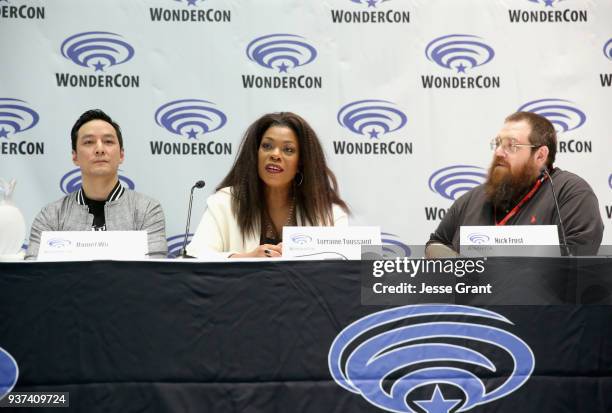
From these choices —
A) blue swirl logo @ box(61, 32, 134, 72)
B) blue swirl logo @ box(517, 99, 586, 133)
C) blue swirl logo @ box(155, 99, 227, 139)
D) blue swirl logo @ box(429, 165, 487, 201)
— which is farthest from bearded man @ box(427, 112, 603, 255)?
blue swirl logo @ box(61, 32, 134, 72)

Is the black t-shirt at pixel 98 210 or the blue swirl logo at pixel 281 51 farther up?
the blue swirl logo at pixel 281 51

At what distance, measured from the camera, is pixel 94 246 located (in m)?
2.70

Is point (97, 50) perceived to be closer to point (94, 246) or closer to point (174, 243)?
point (174, 243)

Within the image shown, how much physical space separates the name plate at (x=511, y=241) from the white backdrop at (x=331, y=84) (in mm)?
1720

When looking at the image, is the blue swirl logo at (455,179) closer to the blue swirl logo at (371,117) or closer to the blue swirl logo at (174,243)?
the blue swirl logo at (371,117)

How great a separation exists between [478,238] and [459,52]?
7.02 feet

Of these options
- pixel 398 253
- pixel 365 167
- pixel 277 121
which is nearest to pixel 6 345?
pixel 398 253

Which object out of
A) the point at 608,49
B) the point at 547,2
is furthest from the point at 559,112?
the point at 547,2

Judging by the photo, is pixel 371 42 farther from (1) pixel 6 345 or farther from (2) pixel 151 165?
(1) pixel 6 345

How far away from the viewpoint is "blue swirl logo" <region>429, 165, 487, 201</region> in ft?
15.1

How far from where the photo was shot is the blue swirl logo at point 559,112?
4.63 m

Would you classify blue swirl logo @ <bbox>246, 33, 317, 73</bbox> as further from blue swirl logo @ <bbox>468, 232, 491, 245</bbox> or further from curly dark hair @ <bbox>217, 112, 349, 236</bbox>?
blue swirl logo @ <bbox>468, 232, 491, 245</bbox>

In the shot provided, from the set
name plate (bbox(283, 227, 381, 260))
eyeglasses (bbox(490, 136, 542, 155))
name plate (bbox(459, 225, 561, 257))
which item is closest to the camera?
name plate (bbox(459, 225, 561, 257))

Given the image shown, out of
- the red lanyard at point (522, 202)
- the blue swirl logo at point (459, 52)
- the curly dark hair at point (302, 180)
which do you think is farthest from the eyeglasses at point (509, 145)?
the curly dark hair at point (302, 180)
